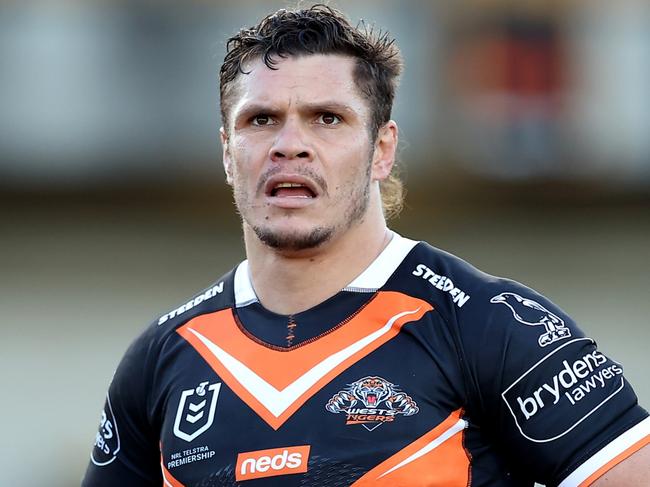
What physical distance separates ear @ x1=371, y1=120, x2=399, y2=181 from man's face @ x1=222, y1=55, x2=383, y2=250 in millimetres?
59

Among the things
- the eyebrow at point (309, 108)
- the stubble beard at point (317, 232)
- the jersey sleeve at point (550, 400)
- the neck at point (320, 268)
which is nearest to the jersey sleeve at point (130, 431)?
the neck at point (320, 268)

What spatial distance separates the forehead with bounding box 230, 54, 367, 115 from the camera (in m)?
3.98

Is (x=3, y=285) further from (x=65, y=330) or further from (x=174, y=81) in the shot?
(x=174, y=81)

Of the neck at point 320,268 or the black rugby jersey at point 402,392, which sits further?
the neck at point 320,268

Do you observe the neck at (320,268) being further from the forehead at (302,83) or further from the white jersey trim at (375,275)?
the forehead at (302,83)

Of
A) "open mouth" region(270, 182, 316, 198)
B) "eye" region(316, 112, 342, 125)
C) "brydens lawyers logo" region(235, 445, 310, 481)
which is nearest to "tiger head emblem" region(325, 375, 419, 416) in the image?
"brydens lawyers logo" region(235, 445, 310, 481)

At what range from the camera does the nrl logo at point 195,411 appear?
3881 mm

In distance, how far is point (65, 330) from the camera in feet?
37.4

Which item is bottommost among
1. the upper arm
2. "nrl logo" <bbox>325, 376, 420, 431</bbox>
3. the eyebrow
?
the upper arm

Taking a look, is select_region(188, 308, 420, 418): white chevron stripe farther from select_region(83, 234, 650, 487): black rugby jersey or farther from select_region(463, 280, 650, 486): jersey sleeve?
select_region(463, 280, 650, 486): jersey sleeve

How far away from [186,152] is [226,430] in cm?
770

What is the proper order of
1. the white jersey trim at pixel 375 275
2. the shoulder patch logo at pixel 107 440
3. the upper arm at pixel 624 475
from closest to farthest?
the upper arm at pixel 624 475, the white jersey trim at pixel 375 275, the shoulder patch logo at pixel 107 440

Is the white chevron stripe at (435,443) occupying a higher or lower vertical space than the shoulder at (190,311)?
lower

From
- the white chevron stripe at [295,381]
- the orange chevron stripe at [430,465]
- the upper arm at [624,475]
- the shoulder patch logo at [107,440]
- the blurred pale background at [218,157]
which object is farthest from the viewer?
the blurred pale background at [218,157]
